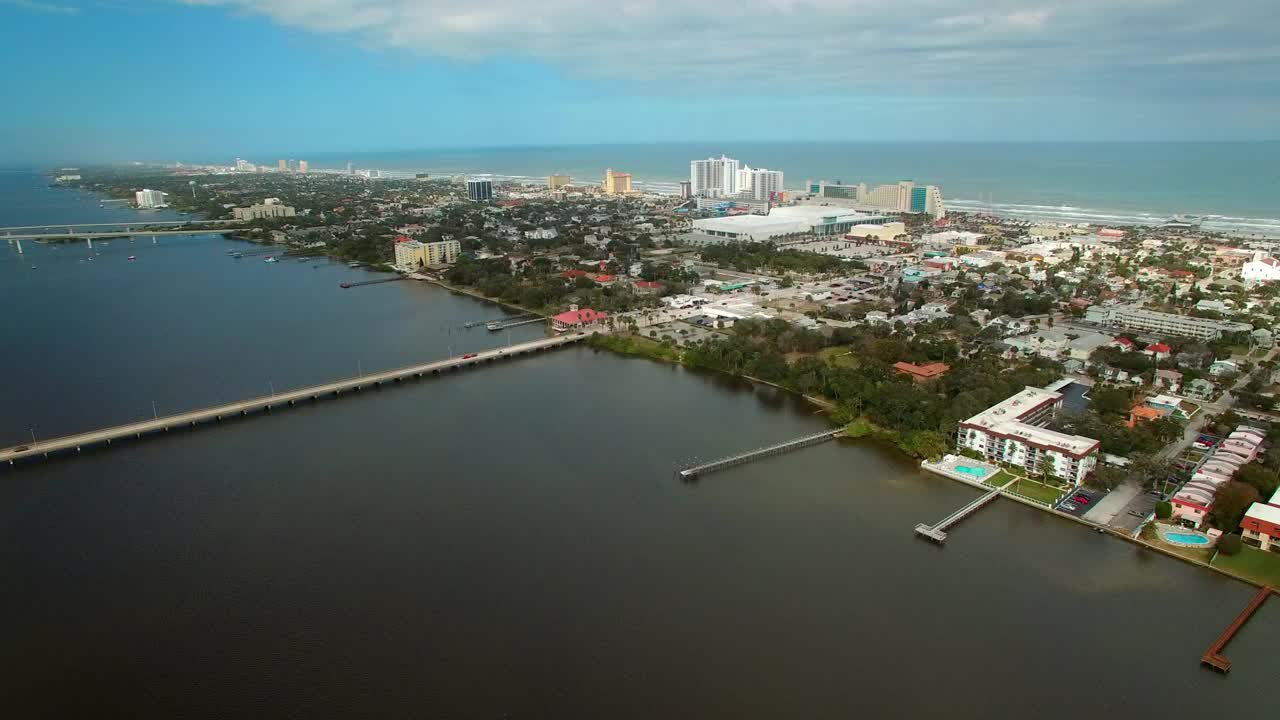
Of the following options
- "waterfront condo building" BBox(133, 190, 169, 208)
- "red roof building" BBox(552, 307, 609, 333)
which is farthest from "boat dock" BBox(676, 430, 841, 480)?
"waterfront condo building" BBox(133, 190, 169, 208)

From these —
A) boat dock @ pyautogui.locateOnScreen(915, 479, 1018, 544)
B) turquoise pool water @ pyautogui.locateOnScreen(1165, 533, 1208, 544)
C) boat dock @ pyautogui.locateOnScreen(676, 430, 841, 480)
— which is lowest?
boat dock @ pyautogui.locateOnScreen(915, 479, 1018, 544)

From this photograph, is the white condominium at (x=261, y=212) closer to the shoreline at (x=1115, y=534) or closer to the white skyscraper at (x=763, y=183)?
the white skyscraper at (x=763, y=183)

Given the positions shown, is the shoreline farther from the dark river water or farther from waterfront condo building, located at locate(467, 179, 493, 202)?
waterfront condo building, located at locate(467, 179, 493, 202)


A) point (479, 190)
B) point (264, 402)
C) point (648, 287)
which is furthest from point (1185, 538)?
point (479, 190)

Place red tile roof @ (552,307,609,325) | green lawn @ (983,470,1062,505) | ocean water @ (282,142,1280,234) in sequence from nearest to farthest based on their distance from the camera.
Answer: green lawn @ (983,470,1062,505) < red tile roof @ (552,307,609,325) < ocean water @ (282,142,1280,234)

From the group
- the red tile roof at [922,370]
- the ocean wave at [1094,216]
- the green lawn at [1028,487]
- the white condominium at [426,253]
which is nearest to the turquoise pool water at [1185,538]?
the green lawn at [1028,487]

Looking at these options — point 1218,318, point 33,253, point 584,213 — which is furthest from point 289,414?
point 584,213
